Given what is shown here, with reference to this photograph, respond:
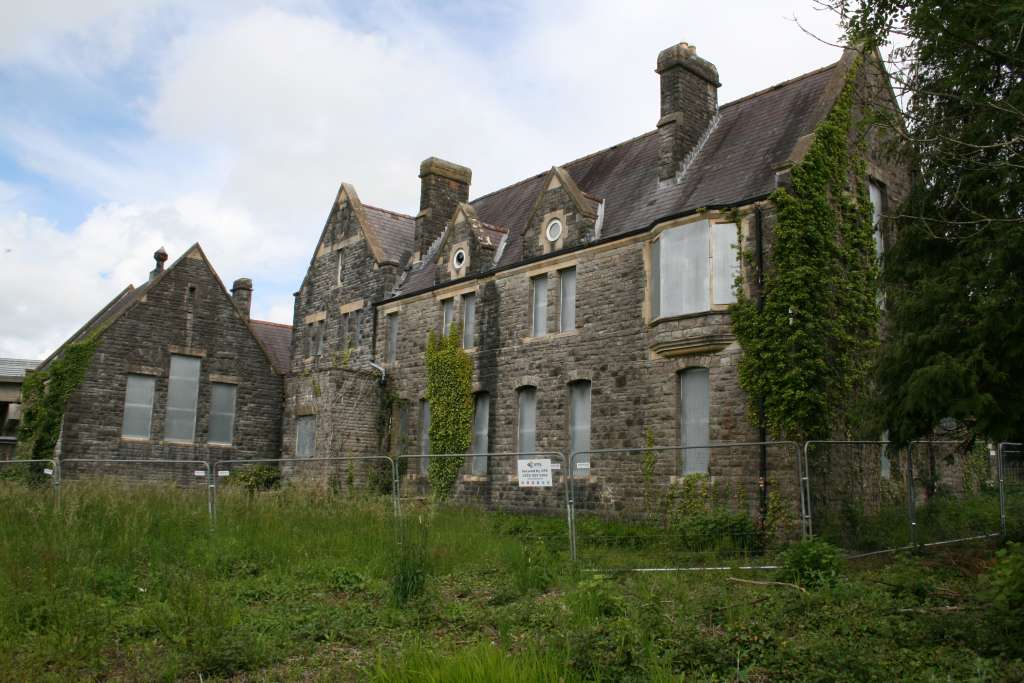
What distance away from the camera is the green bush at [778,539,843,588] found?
33.2 ft

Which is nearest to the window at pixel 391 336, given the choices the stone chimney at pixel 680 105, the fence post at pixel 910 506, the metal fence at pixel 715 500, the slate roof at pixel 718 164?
the slate roof at pixel 718 164

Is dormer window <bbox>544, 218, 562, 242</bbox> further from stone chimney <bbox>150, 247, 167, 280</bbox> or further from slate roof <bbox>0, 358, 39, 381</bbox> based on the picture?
slate roof <bbox>0, 358, 39, 381</bbox>

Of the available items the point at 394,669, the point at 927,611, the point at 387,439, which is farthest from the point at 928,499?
the point at 387,439

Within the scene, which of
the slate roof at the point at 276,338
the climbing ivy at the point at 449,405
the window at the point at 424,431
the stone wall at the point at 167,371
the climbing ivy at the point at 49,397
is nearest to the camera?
the climbing ivy at the point at 449,405

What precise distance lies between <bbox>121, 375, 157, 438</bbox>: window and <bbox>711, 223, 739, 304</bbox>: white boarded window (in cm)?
1724

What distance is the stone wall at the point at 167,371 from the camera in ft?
82.1

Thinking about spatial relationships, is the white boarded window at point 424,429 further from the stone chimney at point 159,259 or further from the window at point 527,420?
the stone chimney at point 159,259

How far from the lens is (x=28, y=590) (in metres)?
9.23

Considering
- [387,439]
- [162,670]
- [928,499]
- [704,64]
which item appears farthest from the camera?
[387,439]

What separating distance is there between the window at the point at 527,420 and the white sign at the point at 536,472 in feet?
29.3

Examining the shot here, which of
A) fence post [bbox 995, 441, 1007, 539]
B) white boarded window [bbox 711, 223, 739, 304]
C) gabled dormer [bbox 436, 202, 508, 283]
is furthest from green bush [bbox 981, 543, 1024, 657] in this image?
gabled dormer [bbox 436, 202, 508, 283]

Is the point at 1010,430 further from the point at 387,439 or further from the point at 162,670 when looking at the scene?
the point at 387,439

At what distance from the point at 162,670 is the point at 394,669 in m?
2.05

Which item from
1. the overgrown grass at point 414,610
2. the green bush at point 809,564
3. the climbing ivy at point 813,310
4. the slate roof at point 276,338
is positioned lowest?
the overgrown grass at point 414,610
